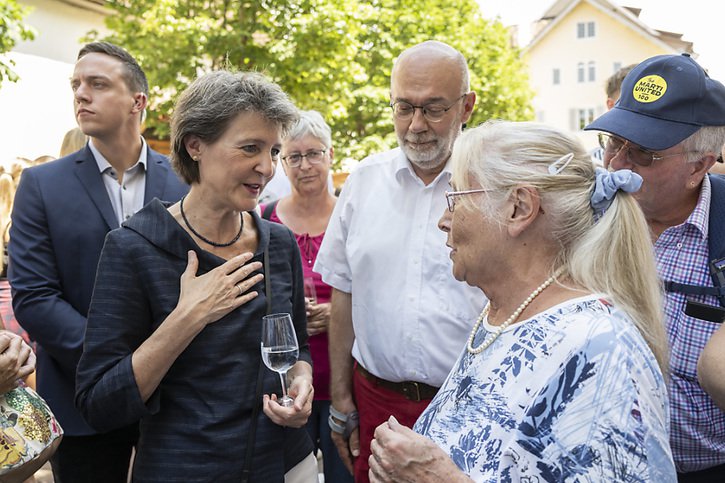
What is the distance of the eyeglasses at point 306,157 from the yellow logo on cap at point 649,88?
234 cm

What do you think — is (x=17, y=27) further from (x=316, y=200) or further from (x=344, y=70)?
(x=344, y=70)

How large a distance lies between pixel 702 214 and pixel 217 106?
1826 millimetres

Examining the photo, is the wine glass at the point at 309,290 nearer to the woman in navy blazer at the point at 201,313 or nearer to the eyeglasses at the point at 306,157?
the woman in navy blazer at the point at 201,313

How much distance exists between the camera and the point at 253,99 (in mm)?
2508

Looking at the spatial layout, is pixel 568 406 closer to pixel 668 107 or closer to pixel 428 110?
pixel 668 107

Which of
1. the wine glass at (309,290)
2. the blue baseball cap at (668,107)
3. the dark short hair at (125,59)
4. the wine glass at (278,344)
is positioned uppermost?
the dark short hair at (125,59)

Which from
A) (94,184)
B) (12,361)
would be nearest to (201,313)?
(12,361)

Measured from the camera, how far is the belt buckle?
302 cm

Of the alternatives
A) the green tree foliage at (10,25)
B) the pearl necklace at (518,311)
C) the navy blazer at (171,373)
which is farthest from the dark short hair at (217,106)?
the green tree foliage at (10,25)

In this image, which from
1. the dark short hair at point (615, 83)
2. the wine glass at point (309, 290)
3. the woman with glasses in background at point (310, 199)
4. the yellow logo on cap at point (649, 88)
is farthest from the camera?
the dark short hair at point (615, 83)

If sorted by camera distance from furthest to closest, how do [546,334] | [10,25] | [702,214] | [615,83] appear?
[10,25]
[615,83]
[702,214]
[546,334]

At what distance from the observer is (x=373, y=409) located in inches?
125

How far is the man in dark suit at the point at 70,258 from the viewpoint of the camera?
9.82ft

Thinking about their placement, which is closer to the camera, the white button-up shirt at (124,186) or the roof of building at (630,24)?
the white button-up shirt at (124,186)
